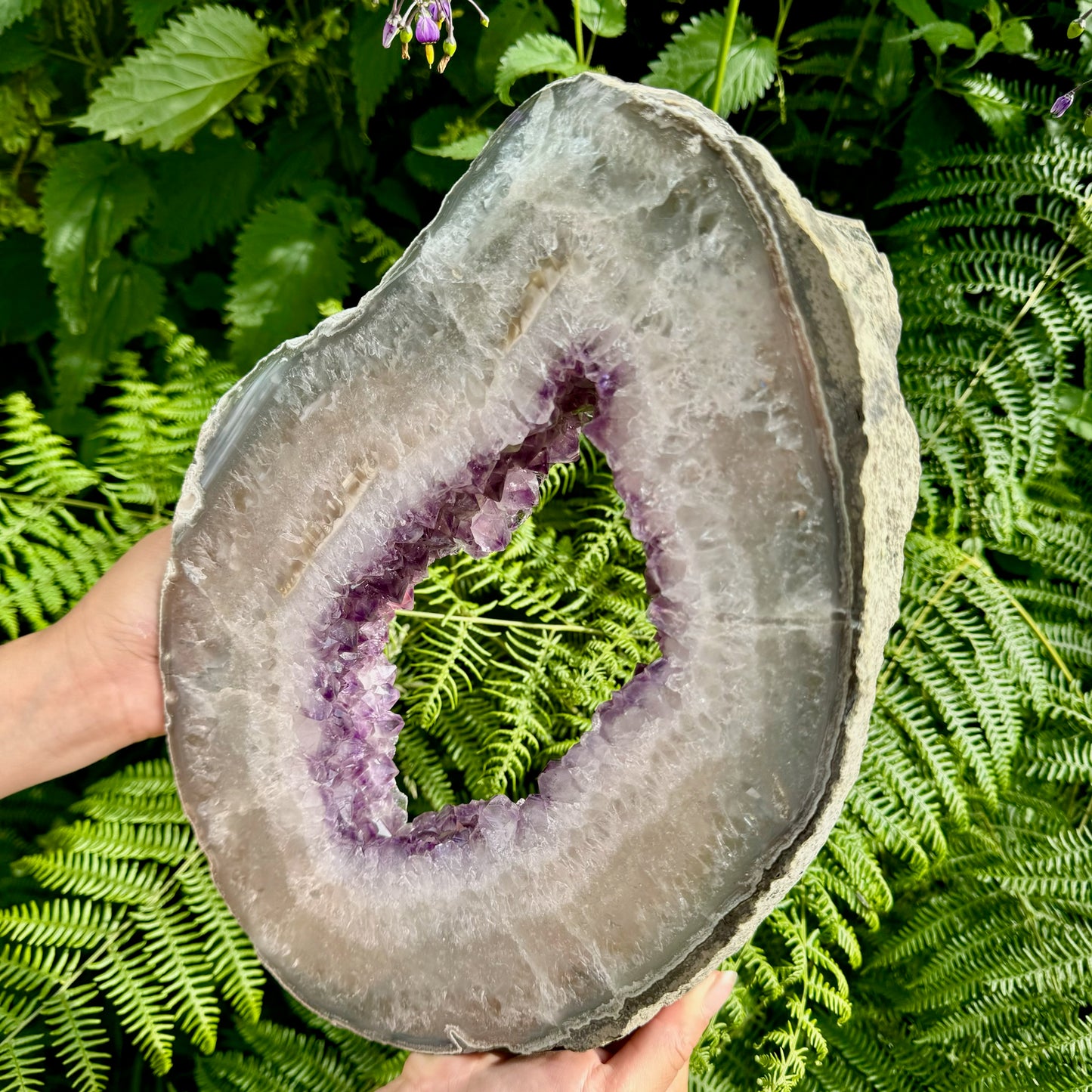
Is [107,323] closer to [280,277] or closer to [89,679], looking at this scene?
[280,277]

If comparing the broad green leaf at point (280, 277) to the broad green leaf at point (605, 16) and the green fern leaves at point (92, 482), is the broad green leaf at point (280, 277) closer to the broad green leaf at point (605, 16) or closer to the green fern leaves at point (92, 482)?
the green fern leaves at point (92, 482)

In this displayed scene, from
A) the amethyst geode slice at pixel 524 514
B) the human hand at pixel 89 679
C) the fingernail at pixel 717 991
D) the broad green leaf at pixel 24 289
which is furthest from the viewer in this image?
the broad green leaf at pixel 24 289

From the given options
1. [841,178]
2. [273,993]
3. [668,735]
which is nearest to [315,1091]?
[273,993]

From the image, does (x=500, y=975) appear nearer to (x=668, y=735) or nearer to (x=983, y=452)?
(x=668, y=735)

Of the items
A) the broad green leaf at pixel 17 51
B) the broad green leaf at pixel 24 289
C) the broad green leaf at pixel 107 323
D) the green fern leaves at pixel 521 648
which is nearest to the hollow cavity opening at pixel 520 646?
the green fern leaves at pixel 521 648

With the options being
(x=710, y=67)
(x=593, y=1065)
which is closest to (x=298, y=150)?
(x=710, y=67)

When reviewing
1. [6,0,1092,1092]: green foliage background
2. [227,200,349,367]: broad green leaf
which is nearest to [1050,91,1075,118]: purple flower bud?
[6,0,1092,1092]: green foliage background
